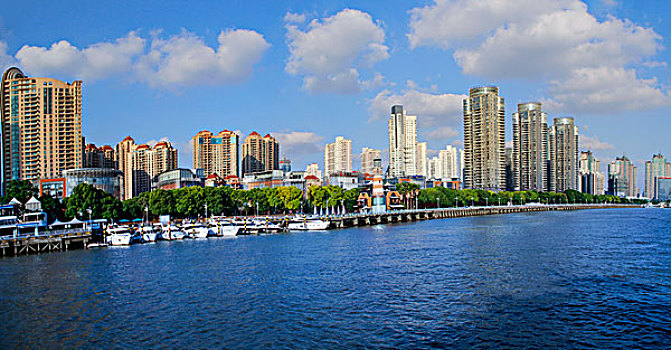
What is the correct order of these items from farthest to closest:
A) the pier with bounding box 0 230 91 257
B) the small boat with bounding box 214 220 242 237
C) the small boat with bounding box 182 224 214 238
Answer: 1. the small boat with bounding box 214 220 242 237
2. the small boat with bounding box 182 224 214 238
3. the pier with bounding box 0 230 91 257

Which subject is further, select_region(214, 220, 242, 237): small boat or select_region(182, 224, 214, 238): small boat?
select_region(214, 220, 242, 237): small boat

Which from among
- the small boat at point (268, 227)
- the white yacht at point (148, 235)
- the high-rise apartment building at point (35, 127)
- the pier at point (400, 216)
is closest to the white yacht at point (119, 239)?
the white yacht at point (148, 235)

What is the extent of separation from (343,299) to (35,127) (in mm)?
160561

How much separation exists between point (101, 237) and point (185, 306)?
50.5 metres

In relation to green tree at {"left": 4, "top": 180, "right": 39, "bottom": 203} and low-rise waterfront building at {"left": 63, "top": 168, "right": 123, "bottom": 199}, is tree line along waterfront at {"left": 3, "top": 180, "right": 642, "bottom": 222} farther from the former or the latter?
low-rise waterfront building at {"left": 63, "top": 168, "right": 123, "bottom": 199}

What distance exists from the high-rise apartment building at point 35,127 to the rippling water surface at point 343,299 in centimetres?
11427

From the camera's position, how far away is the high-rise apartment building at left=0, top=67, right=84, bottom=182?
6422 inches

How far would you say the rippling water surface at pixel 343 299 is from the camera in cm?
2917

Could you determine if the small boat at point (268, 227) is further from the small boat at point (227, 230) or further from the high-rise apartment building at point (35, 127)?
the high-rise apartment building at point (35, 127)

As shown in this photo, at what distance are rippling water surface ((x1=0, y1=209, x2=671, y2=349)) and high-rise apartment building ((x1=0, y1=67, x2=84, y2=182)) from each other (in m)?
114

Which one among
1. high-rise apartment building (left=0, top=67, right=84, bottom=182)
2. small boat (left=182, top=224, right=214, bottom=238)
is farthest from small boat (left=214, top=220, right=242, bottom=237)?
high-rise apartment building (left=0, top=67, right=84, bottom=182)

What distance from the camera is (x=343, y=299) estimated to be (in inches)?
1484

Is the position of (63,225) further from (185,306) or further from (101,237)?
(185,306)

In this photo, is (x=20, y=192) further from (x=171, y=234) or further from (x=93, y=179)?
(x=93, y=179)
